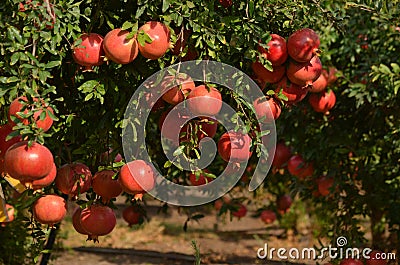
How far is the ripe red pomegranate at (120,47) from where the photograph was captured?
1.82 metres

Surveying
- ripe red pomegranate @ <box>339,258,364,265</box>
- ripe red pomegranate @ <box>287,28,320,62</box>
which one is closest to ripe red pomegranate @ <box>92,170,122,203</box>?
ripe red pomegranate @ <box>287,28,320,62</box>

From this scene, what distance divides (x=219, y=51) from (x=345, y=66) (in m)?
1.87

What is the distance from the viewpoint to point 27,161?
163 centimetres

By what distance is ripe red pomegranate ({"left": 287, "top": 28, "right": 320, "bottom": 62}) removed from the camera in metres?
2.06

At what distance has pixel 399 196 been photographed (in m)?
3.48

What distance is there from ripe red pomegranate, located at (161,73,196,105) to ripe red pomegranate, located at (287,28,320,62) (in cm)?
36

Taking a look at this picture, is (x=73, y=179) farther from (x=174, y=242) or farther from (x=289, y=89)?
(x=174, y=242)

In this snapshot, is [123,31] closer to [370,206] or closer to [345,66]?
[345,66]

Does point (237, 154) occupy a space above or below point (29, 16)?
below

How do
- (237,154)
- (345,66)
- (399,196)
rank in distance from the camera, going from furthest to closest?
1. (345,66)
2. (399,196)
3. (237,154)

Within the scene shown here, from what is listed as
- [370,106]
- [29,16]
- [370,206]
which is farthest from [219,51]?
[370,206]

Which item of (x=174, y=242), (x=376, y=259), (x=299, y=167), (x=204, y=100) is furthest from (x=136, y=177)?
(x=174, y=242)

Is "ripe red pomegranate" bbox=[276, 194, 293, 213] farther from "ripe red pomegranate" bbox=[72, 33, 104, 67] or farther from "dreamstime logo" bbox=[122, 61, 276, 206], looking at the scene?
"ripe red pomegranate" bbox=[72, 33, 104, 67]

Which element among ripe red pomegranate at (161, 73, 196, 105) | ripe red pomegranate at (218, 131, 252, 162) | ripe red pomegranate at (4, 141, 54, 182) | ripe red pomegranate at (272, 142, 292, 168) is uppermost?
ripe red pomegranate at (272, 142, 292, 168)
